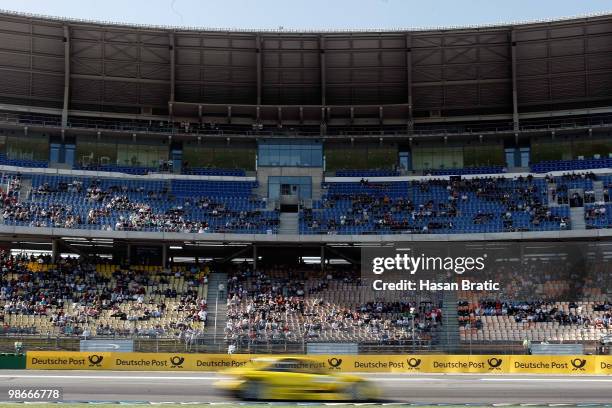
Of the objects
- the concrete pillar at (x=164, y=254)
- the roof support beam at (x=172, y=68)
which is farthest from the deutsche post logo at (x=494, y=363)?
the roof support beam at (x=172, y=68)

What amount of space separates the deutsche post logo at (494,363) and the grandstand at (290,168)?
9.13 metres

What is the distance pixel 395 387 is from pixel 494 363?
36.3ft

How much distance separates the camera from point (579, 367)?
35562 mm

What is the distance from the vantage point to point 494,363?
1422 inches

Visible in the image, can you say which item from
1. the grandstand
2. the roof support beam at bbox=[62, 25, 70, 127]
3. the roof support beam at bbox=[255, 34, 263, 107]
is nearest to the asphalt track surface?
the grandstand

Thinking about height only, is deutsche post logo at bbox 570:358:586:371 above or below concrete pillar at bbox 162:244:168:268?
below

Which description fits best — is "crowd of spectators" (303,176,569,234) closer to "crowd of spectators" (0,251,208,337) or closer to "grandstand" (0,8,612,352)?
"grandstand" (0,8,612,352)

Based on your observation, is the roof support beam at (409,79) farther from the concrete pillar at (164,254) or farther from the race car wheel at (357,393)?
the race car wheel at (357,393)

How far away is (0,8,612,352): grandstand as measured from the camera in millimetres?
48594

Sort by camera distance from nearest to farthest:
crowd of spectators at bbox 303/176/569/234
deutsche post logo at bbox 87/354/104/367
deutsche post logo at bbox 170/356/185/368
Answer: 1. deutsche post logo at bbox 87/354/104/367
2. deutsche post logo at bbox 170/356/185/368
3. crowd of spectators at bbox 303/176/569/234

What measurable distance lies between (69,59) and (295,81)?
17.0 metres

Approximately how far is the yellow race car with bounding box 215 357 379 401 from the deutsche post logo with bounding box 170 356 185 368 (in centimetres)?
1469

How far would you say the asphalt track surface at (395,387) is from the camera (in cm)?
2317

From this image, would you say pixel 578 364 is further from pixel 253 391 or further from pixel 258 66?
pixel 258 66
